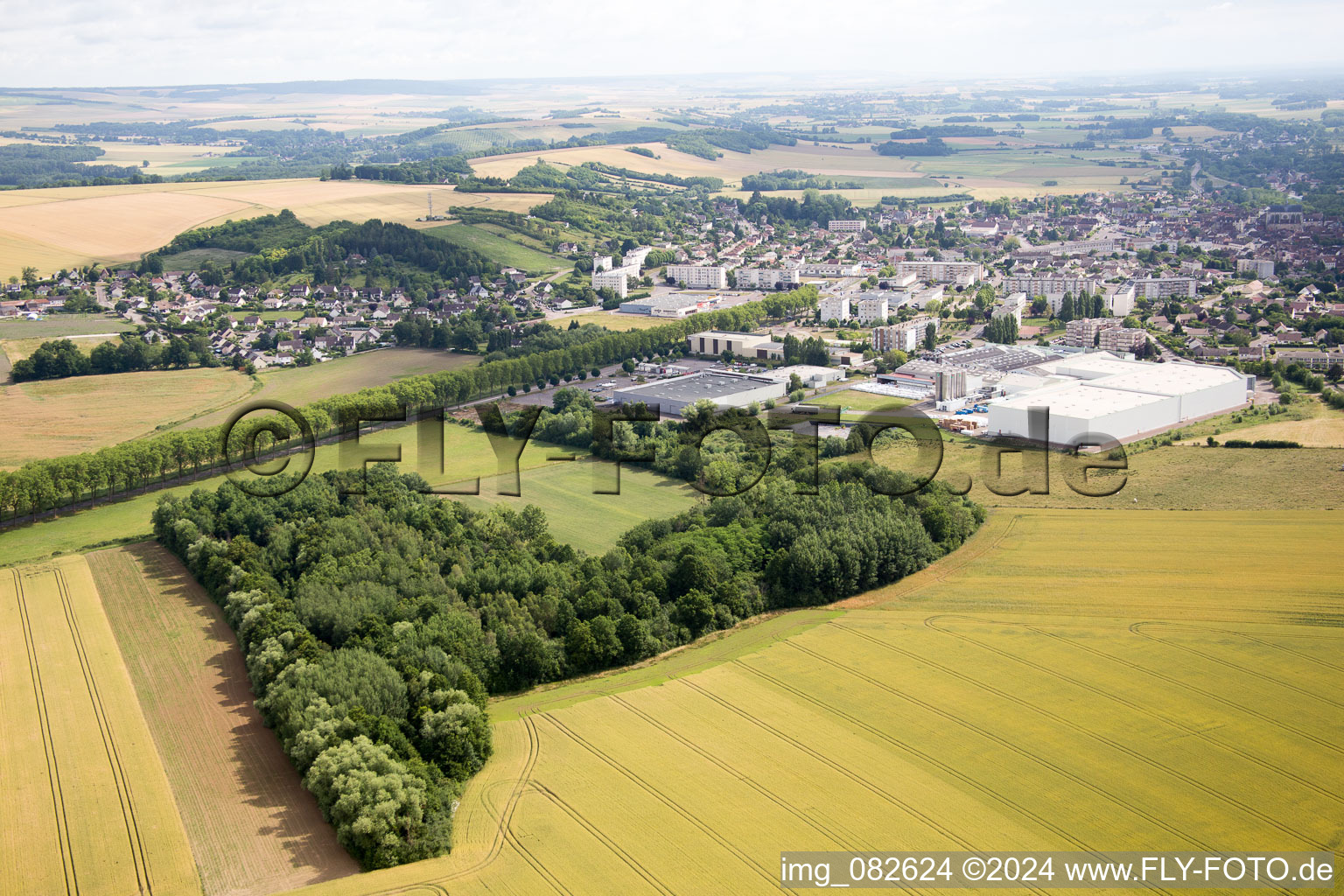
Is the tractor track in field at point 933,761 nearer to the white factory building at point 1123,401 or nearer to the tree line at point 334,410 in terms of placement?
the white factory building at point 1123,401

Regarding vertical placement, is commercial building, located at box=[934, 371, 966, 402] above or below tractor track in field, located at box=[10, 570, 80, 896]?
above

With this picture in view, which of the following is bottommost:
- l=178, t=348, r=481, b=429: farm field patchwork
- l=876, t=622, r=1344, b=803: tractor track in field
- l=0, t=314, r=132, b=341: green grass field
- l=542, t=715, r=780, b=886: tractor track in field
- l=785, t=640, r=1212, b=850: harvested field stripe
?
l=542, t=715, r=780, b=886: tractor track in field

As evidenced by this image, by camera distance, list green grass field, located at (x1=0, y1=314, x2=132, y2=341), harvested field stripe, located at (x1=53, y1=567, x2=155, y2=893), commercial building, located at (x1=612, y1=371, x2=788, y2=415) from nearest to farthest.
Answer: harvested field stripe, located at (x1=53, y1=567, x2=155, y2=893), commercial building, located at (x1=612, y1=371, x2=788, y2=415), green grass field, located at (x1=0, y1=314, x2=132, y2=341)

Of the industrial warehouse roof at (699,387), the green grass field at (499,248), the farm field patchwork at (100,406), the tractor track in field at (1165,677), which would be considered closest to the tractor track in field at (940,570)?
the tractor track in field at (1165,677)

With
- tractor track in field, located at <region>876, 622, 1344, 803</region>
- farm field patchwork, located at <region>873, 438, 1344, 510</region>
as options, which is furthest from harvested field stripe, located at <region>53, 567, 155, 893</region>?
farm field patchwork, located at <region>873, 438, 1344, 510</region>

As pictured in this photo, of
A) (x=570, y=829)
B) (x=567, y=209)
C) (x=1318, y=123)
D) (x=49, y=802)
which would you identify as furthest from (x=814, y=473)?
(x=1318, y=123)

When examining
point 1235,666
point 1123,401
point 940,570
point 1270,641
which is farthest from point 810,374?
point 1235,666

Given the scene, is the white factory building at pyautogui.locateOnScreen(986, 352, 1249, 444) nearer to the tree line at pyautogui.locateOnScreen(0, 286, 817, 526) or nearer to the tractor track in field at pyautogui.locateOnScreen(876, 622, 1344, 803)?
the tractor track in field at pyautogui.locateOnScreen(876, 622, 1344, 803)
